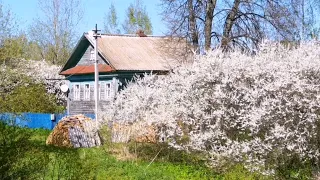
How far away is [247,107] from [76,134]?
719 centimetres

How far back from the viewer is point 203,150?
1112cm

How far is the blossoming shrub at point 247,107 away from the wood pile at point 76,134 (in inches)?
125

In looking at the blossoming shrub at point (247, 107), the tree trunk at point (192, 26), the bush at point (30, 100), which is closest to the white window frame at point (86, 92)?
the bush at point (30, 100)

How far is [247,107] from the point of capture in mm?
10352

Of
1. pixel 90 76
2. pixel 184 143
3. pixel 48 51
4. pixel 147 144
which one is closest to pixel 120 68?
pixel 90 76

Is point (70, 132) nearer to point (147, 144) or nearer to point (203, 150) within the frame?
point (147, 144)

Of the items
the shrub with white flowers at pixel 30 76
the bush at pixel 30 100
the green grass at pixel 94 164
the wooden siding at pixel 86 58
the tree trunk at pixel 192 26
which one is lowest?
the green grass at pixel 94 164

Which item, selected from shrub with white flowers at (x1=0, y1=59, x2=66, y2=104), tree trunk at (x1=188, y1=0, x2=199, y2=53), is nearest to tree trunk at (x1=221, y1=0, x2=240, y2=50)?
tree trunk at (x1=188, y1=0, x2=199, y2=53)

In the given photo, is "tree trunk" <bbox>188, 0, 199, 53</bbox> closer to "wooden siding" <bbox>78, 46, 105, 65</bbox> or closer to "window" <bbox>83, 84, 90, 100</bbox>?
"wooden siding" <bbox>78, 46, 105, 65</bbox>

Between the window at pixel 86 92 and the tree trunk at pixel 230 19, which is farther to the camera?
the window at pixel 86 92

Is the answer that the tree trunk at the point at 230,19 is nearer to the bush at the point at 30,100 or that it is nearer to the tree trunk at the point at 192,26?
the tree trunk at the point at 192,26

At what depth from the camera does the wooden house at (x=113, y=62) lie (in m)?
23.1

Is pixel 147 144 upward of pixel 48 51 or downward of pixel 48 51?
downward

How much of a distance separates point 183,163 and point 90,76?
14.6 m
